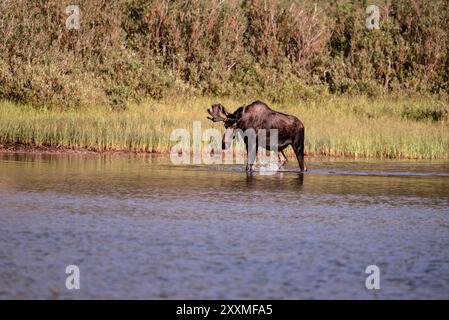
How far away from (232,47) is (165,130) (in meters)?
15.2

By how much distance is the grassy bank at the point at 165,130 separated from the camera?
2403 centimetres

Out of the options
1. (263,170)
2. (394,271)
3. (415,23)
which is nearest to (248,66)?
(415,23)

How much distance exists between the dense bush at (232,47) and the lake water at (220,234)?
589 inches

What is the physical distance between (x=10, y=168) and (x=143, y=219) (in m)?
7.28

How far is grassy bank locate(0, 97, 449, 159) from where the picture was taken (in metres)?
24.0

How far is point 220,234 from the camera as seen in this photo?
36.8ft

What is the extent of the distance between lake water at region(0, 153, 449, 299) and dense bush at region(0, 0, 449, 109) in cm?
1496
